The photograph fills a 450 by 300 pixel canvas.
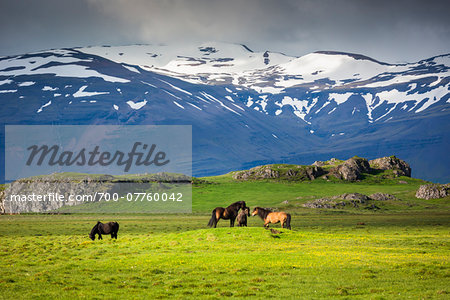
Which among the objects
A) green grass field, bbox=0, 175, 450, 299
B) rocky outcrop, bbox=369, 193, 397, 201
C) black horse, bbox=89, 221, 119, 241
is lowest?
green grass field, bbox=0, 175, 450, 299

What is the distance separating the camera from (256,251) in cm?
3897

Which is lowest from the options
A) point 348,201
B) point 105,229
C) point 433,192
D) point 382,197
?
point 105,229

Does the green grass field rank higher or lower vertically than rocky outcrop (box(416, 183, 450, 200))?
lower

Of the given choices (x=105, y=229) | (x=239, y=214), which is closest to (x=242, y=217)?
(x=239, y=214)

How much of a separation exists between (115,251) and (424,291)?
85.5ft

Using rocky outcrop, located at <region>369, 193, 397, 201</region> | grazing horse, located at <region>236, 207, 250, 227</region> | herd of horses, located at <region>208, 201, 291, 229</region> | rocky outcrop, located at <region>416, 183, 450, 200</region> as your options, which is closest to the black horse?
herd of horses, located at <region>208, 201, 291, 229</region>

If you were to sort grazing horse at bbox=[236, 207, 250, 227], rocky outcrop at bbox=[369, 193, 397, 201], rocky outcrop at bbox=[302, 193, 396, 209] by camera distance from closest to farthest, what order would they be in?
grazing horse at bbox=[236, 207, 250, 227] → rocky outcrop at bbox=[302, 193, 396, 209] → rocky outcrop at bbox=[369, 193, 397, 201]

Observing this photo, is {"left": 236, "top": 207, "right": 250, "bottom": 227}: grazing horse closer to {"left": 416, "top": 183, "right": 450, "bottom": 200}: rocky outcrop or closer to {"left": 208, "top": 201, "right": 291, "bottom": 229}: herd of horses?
{"left": 208, "top": 201, "right": 291, "bottom": 229}: herd of horses

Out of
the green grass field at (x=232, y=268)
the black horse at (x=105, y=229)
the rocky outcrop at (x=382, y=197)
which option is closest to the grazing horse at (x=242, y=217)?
the green grass field at (x=232, y=268)

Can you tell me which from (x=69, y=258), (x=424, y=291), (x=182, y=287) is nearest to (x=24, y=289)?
(x=182, y=287)

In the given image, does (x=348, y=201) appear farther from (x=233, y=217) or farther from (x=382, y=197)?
(x=233, y=217)

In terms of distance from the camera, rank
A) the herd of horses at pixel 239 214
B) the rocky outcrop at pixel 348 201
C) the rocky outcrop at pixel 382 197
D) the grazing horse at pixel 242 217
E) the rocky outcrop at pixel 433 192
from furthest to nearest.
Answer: the rocky outcrop at pixel 433 192 < the rocky outcrop at pixel 382 197 < the rocky outcrop at pixel 348 201 < the herd of horses at pixel 239 214 < the grazing horse at pixel 242 217

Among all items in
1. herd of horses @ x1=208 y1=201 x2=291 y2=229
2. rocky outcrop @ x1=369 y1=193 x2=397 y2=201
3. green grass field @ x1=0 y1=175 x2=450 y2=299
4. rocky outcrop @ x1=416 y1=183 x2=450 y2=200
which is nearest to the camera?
green grass field @ x1=0 y1=175 x2=450 y2=299

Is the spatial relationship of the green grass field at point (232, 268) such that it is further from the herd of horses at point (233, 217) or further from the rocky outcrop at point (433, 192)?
the rocky outcrop at point (433, 192)
